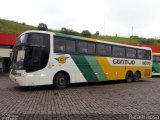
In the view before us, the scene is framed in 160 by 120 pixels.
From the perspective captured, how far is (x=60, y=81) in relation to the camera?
53.9ft

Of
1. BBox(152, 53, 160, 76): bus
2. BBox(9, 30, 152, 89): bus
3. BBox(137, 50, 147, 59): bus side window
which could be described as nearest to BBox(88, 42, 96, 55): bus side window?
BBox(9, 30, 152, 89): bus

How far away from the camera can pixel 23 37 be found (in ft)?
50.2

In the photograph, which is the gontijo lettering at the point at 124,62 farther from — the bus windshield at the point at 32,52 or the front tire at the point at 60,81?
the bus windshield at the point at 32,52

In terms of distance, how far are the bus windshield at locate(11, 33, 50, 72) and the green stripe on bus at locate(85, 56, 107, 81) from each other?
3605 mm

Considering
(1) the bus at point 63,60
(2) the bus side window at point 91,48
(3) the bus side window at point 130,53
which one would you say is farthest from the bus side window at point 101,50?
(3) the bus side window at point 130,53

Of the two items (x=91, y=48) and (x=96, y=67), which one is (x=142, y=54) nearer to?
(x=96, y=67)

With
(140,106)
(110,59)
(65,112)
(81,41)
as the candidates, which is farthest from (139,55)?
(65,112)

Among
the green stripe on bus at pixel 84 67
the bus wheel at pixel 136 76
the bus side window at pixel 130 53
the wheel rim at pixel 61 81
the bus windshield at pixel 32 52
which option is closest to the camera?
the bus windshield at pixel 32 52

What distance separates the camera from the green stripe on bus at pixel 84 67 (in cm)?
1748

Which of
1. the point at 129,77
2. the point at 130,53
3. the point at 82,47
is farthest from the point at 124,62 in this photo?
the point at 82,47

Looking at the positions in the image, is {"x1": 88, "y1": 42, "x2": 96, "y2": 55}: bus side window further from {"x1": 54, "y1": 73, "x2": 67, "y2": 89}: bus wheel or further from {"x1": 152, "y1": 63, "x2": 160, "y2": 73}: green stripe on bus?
{"x1": 152, "y1": 63, "x2": 160, "y2": 73}: green stripe on bus

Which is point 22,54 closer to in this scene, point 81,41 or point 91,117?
point 81,41

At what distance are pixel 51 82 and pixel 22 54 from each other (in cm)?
235

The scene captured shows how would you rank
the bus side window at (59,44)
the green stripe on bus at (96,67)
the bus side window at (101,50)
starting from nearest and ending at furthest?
the bus side window at (59,44)
the green stripe on bus at (96,67)
the bus side window at (101,50)
